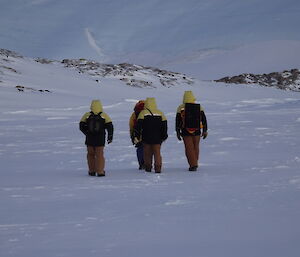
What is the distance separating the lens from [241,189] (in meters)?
7.62

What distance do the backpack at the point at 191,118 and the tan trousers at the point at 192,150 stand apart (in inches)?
6.1

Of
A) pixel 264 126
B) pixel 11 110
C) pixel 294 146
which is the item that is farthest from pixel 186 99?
pixel 11 110

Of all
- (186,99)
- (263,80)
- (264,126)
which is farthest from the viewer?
(263,80)

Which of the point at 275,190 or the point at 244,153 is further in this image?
the point at 244,153

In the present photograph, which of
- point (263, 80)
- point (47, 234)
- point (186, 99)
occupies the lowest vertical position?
point (47, 234)

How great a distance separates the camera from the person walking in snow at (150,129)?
1032 centimetres

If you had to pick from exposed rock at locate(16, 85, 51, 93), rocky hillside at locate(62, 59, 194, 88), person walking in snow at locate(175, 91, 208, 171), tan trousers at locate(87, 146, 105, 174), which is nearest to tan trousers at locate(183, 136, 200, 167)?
person walking in snow at locate(175, 91, 208, 171)

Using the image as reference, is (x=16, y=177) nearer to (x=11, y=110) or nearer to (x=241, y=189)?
(x=241, y=189)

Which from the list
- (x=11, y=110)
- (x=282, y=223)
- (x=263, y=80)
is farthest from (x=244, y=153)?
(x=263, y=80)

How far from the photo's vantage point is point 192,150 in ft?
33.7

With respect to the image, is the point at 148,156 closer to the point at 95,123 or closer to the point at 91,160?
the point at 91,160

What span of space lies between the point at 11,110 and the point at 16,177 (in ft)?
71.2

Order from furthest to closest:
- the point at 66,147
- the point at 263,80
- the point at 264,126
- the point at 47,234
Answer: the point at 263,80
the point at 264,126
the point at 66,147
the point at 47,234

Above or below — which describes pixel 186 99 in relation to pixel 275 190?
above
